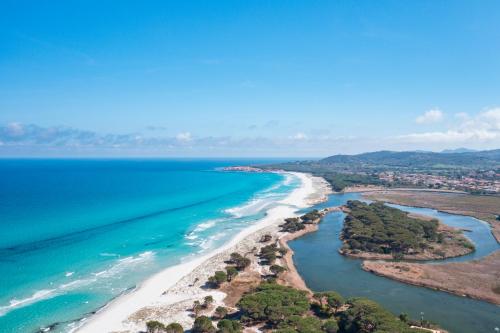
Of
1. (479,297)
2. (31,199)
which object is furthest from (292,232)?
→ (31,199)

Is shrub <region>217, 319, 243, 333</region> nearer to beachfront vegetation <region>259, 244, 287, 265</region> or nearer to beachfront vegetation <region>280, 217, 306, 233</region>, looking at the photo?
beachfront vegetation <region>259, 244, 287, 265</region>

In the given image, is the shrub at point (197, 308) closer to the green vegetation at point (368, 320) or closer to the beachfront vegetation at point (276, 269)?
the beachfront vegetation at point (276, 269)

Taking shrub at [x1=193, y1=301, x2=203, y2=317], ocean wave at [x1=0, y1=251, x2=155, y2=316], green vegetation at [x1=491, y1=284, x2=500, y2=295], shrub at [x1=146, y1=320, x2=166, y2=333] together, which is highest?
shrub at [x1=146, y1=320, x2=166, y2=333]

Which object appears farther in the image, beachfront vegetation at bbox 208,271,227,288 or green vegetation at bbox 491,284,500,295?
beachfront vegetation at bbox 208,271,227,288

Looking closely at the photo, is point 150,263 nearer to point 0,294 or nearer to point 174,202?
point 0,294

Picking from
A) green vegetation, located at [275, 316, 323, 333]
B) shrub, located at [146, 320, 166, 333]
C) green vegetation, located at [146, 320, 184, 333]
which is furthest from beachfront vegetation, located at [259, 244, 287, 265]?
shrub, located at [146, 320, 166, 333]

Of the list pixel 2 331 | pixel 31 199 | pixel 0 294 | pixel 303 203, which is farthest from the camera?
pixel 303 203

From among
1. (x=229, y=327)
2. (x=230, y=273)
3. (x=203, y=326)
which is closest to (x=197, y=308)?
(x=203, y=326)
